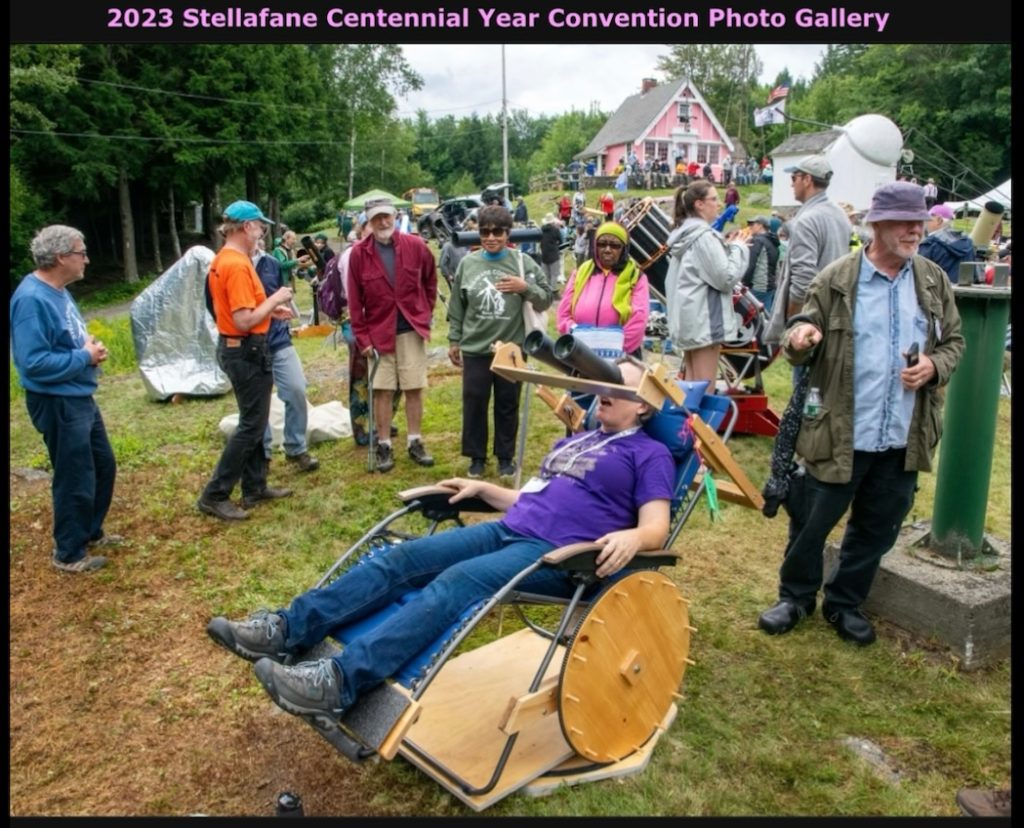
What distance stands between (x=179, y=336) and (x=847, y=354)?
7775mm

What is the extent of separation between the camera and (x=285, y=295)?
5.01 metres

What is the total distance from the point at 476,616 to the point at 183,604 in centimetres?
226

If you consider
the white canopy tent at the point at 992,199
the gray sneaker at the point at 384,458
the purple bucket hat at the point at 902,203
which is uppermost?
the white canopy tent at the point at 992,199

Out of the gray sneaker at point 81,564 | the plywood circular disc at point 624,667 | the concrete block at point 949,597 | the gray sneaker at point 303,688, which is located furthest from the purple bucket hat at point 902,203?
the gray sneaker at point 81,564

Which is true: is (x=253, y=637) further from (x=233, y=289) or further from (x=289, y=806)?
(x=233, y=289)

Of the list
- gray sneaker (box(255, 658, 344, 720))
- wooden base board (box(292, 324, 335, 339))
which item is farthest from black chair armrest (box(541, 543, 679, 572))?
wooden base board (box(292, 324, 335, 339))

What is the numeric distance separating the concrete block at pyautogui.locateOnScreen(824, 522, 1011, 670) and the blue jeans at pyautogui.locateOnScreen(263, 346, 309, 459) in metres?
3.83

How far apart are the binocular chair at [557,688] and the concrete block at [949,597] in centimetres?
118

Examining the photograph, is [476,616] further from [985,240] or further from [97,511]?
[985,240]

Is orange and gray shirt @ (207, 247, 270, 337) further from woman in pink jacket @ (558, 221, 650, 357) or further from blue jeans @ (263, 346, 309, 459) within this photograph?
woman in pink jacket @ (558, 221, 650, 357)

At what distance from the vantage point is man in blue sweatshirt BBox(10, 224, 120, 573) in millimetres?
4191

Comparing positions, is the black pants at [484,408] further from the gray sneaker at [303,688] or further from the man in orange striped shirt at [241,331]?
the gray sneaker at [303,688]

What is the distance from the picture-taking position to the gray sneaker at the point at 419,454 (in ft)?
20.1
